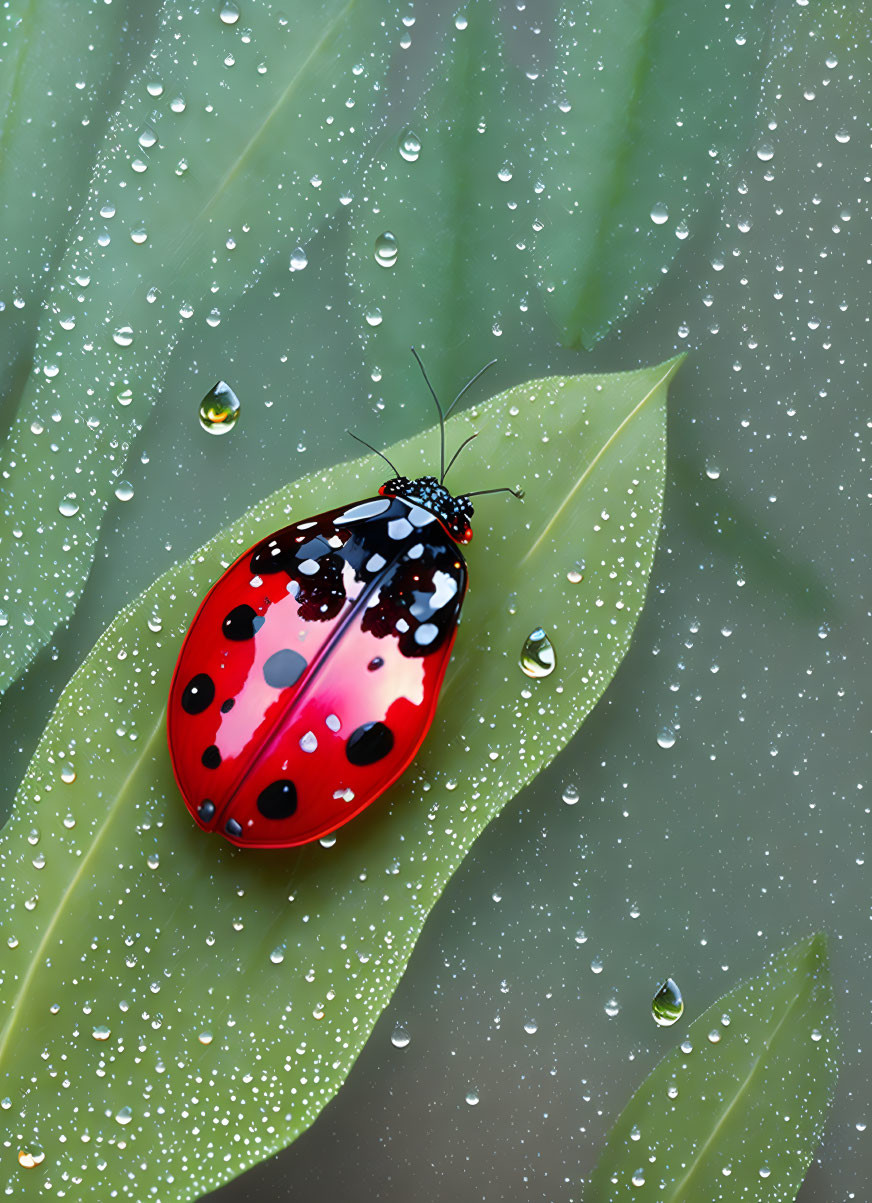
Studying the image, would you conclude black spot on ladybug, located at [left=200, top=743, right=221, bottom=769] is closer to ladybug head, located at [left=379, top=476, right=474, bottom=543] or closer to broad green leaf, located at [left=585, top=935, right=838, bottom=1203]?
ladybug head, located at [left=379, top=476, right=474, bottom=543]

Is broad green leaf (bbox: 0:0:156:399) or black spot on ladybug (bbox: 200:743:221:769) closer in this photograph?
black spot on ladybug (bbox: 200:743:221:769)

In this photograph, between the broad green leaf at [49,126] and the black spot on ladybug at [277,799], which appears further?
the broad green leaf at [49,126]

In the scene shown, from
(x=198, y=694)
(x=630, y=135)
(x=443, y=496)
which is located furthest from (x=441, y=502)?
(x=630, y=135)

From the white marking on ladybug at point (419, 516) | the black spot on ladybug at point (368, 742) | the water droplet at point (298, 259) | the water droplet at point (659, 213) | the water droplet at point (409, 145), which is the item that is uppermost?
the water droplet at point (659, 213)

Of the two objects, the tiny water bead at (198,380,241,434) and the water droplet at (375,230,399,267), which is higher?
the water droplet at (375,230,399,267)

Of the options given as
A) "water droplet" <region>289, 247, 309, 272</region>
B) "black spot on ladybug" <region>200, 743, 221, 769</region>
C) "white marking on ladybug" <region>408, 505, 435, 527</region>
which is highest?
"water droplet" <region>289, 247, 309, 272</region>

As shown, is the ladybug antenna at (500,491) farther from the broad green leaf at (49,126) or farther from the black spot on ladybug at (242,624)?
the broad green leaf at (49,126)

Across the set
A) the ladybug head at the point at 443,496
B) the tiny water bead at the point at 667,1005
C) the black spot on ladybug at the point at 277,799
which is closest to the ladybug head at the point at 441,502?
the ladybug head at the point at 443,496

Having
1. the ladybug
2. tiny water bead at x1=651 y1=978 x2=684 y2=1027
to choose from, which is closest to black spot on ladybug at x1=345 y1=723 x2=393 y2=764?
the ladybug
